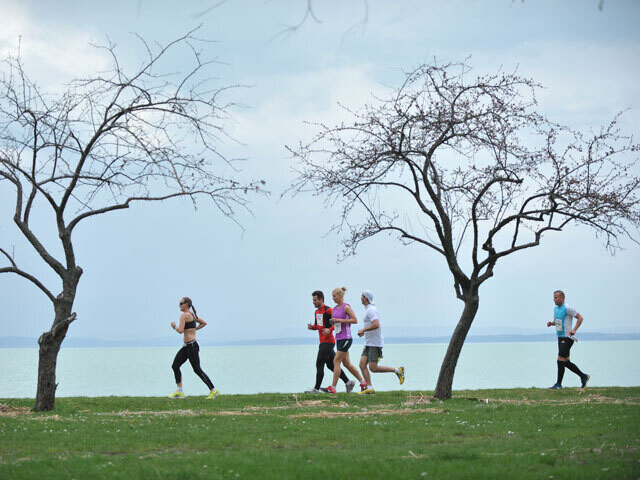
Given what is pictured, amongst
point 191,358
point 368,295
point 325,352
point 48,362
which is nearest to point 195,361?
point 191,358

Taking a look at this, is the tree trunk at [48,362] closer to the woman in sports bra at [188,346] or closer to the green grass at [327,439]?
the green grass at [327,439]

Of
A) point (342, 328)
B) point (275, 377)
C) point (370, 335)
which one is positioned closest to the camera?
point (370, 335)

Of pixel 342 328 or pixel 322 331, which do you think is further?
pixel 322 331

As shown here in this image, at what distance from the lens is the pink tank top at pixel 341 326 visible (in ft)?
60.3

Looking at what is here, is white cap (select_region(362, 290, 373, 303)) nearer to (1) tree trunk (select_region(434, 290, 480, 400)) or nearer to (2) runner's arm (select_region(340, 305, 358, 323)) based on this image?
(2) runner's arm (select_region(340, 305, 358, 323))

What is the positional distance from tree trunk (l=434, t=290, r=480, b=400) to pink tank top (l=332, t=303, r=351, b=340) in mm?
2468

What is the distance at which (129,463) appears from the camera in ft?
28.9

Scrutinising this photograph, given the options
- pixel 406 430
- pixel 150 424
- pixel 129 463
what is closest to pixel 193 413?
pixel 150 424

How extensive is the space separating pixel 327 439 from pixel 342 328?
7.65 metres

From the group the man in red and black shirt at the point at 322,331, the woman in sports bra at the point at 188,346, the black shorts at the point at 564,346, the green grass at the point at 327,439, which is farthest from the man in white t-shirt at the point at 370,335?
the black shorts at the point at 564,346

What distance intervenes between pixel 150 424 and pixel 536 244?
33.5ft

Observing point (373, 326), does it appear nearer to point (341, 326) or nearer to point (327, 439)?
point (341, 326)

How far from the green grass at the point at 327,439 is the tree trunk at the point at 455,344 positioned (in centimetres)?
81

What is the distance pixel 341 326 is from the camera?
1836 centimetres
